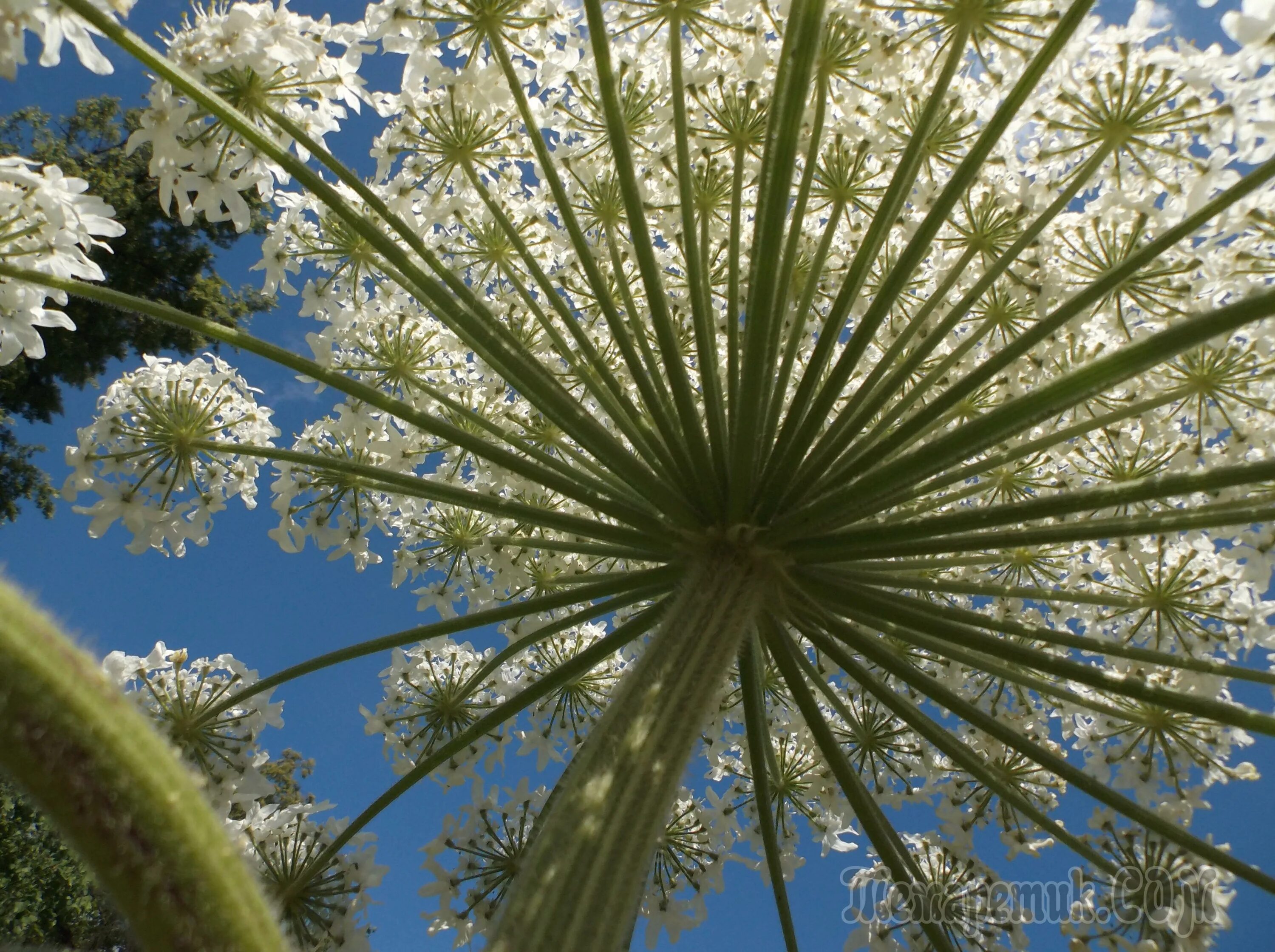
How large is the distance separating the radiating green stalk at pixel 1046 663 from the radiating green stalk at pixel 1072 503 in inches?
22.2

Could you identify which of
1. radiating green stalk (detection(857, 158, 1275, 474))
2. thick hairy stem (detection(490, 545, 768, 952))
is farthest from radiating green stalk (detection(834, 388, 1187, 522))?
thick hairy stem (detection(490, 545, 768, 952))

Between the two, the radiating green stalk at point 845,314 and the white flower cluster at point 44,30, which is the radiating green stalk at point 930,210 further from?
the white flower cluster at point 44,30

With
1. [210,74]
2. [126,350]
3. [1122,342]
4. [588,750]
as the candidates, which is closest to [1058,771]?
[588,750]

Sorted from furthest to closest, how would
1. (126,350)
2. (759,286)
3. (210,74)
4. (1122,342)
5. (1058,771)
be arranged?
(126,350), (1122,342), (210,74), (1058,771), (759,286)

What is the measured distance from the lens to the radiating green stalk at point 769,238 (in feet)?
13.8

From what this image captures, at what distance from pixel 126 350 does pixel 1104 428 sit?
86.6ft

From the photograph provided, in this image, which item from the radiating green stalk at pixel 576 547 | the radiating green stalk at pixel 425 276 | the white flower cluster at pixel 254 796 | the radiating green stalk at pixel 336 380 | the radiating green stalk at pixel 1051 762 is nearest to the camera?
the radiating green stalk at pixel 425 276

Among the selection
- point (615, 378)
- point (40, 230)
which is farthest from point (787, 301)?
point (40, 230)

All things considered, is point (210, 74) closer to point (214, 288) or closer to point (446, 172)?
point (446, 172)

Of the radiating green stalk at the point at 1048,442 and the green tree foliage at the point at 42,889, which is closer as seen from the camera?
the radiating green stalk at the point at 1048,442

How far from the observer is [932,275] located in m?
8.27

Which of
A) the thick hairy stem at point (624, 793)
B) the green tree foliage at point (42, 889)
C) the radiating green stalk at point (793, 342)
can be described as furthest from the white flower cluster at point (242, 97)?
the green tree foliage at point (42, 889)

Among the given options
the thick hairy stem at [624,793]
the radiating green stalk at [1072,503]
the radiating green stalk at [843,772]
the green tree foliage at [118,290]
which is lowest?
the thick hairy stem at [624,793]

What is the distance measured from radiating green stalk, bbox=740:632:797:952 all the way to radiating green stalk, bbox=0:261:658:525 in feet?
4.23
